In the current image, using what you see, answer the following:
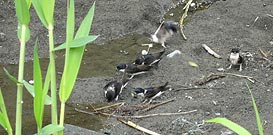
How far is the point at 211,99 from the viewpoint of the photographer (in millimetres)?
5832

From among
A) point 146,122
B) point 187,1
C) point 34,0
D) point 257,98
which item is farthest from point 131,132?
point 187,1

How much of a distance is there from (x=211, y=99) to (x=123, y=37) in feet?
7.28

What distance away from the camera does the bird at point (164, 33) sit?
7.36 metres

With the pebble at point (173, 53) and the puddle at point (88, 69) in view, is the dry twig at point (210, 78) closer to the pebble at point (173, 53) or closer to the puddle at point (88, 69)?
the pebble at point (173, 53)

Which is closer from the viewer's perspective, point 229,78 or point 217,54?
point 229,78

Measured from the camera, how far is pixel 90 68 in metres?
6.74

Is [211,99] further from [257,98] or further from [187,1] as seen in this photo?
[187,1]

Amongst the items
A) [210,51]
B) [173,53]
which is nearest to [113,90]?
[173,53]

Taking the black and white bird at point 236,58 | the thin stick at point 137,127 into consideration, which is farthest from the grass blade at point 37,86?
the black and white bird at point 236,58

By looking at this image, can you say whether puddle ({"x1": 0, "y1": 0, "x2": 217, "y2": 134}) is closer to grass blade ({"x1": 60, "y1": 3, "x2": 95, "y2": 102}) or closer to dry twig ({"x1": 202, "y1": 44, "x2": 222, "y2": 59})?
dry twig ({"x1": 202, "y1": 44, "x2": 222, "y2": 59})

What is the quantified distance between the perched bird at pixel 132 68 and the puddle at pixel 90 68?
9.9 inches

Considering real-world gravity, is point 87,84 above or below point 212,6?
below

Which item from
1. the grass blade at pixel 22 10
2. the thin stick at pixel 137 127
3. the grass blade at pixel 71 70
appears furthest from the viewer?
the thin stick at pixel 137 127

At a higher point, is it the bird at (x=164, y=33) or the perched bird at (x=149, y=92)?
the bird at (x=164, y=33)
